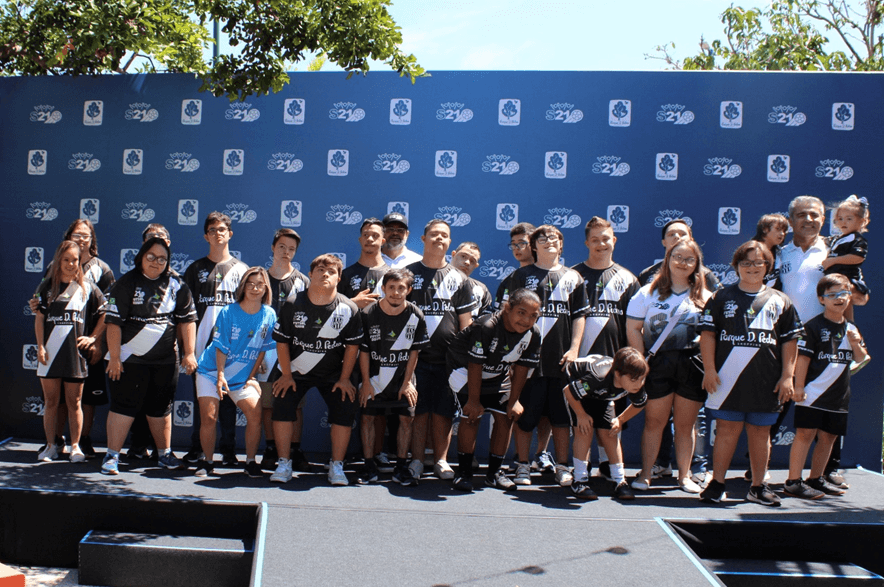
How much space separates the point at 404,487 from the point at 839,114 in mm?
3970

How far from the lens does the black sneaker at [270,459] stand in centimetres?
451

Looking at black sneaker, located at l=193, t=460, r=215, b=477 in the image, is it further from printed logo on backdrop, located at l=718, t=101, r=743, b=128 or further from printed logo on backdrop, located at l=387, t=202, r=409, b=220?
printed logo on backdrop, located at l=718, t=101, r=743, b=128

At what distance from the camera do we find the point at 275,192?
210 inches

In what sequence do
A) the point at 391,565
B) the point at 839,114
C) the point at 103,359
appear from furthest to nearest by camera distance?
the point at 839,114 → the point at 103,359 → the point at 391,565

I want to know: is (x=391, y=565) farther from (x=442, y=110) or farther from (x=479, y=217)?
(x=442, y=110)

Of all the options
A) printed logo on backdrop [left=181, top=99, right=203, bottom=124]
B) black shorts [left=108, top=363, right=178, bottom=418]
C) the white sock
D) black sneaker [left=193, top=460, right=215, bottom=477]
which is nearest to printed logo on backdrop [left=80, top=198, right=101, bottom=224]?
printed logo on backdrop [left=181, top=99, right=203, bottom=124]

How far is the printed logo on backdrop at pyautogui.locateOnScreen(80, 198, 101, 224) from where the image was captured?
5469 millimetres

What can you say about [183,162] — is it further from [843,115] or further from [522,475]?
[843,115]

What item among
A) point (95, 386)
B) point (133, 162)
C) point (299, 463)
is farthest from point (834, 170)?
point (95, 386)

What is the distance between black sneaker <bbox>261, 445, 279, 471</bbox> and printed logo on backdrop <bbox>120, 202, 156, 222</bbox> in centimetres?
207

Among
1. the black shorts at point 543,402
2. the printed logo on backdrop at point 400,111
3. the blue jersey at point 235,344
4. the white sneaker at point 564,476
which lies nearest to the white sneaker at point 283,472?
the blue jersey at point 235,344

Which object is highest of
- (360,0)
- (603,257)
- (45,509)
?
(360,0)

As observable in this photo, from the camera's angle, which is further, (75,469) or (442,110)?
(442,110)

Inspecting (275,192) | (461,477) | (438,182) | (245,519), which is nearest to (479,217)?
(438,182)
